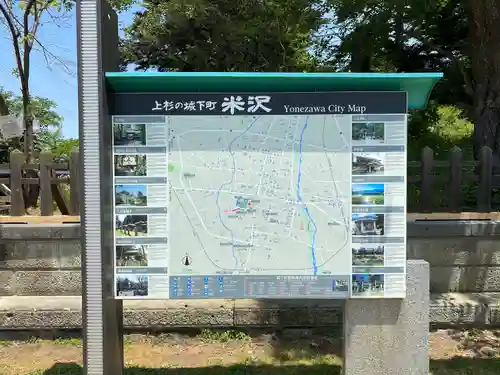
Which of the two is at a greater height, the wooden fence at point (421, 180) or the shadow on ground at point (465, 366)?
the wooden fence at point (421, 180)

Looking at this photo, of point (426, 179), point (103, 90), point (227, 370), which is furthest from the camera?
point (426, 179)

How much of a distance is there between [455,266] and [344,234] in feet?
9.74

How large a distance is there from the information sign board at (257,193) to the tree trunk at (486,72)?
191 inches

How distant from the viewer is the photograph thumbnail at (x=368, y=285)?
3.23m

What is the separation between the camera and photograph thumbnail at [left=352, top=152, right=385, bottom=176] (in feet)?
10.3

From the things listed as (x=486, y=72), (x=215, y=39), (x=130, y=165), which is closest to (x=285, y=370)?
(x=130, y=165)

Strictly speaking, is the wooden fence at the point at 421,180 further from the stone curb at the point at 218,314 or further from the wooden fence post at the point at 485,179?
the stone curb at the point at 218,314

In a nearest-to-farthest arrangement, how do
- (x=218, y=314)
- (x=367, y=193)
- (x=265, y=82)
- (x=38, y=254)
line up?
(x=265, y=82)
(x=367, y=193)
(x=218, y=314)
(x=38, y=254)

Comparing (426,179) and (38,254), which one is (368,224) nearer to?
(426,179)

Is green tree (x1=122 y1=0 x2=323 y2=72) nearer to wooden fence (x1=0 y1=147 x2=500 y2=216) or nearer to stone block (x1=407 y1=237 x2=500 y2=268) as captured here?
wooden fence (x1=0 y1=147 x2=500 y2=216)

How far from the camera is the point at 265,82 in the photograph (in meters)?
3.06

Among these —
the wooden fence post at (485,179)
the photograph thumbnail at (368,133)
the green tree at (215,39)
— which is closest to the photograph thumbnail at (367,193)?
the photograph thumbnail at (368,133)

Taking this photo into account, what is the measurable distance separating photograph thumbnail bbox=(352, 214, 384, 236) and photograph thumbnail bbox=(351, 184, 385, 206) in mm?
92

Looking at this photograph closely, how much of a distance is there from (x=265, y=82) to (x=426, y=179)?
3193 millimetres
